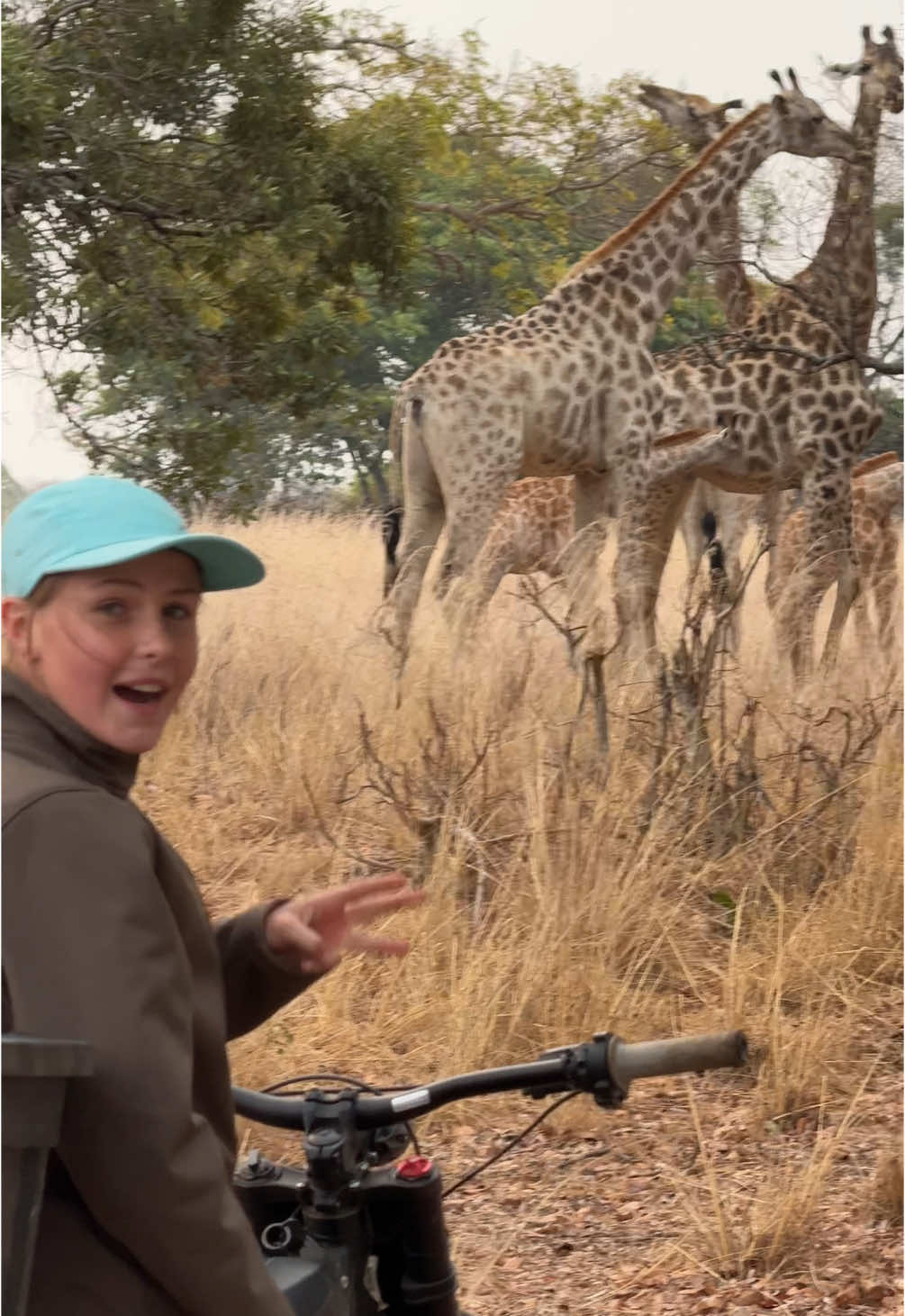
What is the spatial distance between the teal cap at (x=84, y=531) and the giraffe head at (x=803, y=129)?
2.50 metres

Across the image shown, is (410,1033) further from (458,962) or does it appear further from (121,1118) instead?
(121,1118)

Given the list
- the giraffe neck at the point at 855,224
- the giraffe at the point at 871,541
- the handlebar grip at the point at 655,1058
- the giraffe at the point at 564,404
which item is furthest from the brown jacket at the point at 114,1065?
the giraffe at the point at 871,541

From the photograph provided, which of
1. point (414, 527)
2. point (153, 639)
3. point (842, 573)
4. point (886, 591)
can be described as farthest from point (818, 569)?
point (153, 639)

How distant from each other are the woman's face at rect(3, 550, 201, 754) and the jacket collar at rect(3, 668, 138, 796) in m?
0.01

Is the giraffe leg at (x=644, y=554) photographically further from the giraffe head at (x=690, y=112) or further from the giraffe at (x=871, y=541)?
the giraffe head at (x=690, y=112)

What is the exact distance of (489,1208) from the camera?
2.17m

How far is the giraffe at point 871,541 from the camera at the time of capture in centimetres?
386

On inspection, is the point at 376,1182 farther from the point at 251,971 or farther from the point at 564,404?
the point at 564,404

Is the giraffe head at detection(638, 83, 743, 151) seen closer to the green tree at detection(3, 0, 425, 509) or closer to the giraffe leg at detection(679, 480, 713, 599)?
the green tree at detection(3, 0, 425, 509)

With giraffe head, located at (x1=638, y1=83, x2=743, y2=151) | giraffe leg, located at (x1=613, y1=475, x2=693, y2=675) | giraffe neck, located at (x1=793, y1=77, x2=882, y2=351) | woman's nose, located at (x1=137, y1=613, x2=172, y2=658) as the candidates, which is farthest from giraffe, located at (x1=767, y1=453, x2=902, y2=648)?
woman's nose, located at (x1=137, y1=613, x2=172, y2=658)

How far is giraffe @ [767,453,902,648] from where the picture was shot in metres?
3.86

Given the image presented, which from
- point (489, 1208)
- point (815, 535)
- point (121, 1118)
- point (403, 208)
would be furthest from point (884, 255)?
point (121, 1118)

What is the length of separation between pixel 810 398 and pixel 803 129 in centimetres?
122

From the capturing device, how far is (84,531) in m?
0.86
